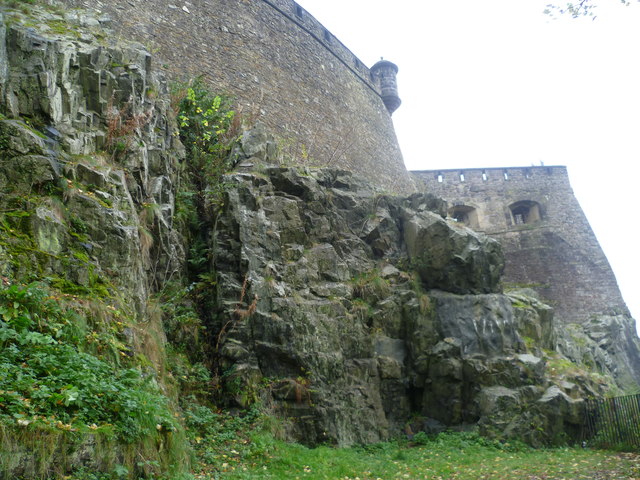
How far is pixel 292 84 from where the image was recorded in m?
17.8

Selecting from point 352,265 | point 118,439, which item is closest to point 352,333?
point 352,265

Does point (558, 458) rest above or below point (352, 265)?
below

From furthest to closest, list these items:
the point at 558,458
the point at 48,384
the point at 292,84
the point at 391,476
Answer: the point at 292,84
the point at 558,458
the point at 391,476
the point at 48,384

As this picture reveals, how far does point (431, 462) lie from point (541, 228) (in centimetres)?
1782

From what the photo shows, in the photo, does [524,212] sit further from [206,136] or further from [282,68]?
[206,136]

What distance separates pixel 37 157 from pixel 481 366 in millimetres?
8809

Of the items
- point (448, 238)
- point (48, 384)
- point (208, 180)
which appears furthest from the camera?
point (448, 238)

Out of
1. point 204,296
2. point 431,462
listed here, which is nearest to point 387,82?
point 204,296

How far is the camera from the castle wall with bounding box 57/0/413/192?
14617mm

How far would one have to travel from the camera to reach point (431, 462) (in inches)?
348

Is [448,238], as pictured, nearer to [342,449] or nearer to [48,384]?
[342,449]

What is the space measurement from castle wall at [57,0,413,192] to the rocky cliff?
3.68 m

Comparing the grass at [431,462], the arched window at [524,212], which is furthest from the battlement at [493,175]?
the grass at [431,462]

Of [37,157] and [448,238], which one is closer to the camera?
[37,157]
